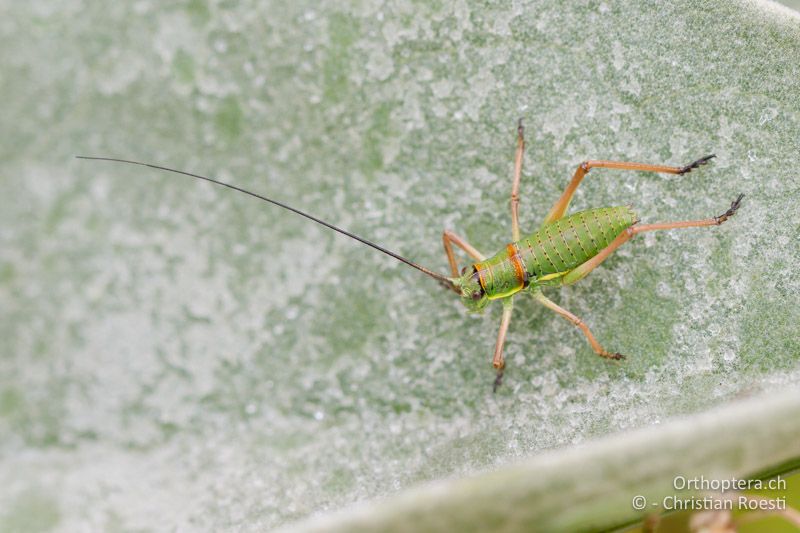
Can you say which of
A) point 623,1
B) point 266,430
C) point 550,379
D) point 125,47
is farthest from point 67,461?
point 623,1

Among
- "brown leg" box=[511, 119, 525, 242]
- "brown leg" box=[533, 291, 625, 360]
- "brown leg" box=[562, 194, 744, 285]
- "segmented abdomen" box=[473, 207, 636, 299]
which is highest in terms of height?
"brown leg" box=[511, 119, 525, 242]

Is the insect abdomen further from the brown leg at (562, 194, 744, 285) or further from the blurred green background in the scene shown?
the blurred green background

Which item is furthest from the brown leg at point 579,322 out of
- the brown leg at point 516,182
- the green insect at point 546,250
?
the brown leg at point 516,182

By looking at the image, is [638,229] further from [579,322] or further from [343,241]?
[343,241]

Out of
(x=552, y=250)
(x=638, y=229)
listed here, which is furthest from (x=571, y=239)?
(x=638, y=229)

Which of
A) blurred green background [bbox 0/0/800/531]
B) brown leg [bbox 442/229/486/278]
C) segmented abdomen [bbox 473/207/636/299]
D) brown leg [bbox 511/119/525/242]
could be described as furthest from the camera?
brown leg [bbox 442/229/486/278]

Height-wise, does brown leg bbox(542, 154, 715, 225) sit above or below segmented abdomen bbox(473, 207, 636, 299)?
above

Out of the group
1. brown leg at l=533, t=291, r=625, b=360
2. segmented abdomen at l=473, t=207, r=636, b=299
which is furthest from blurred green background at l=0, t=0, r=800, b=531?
segmented abdomen at l=473, t=207, r=636, b=299
